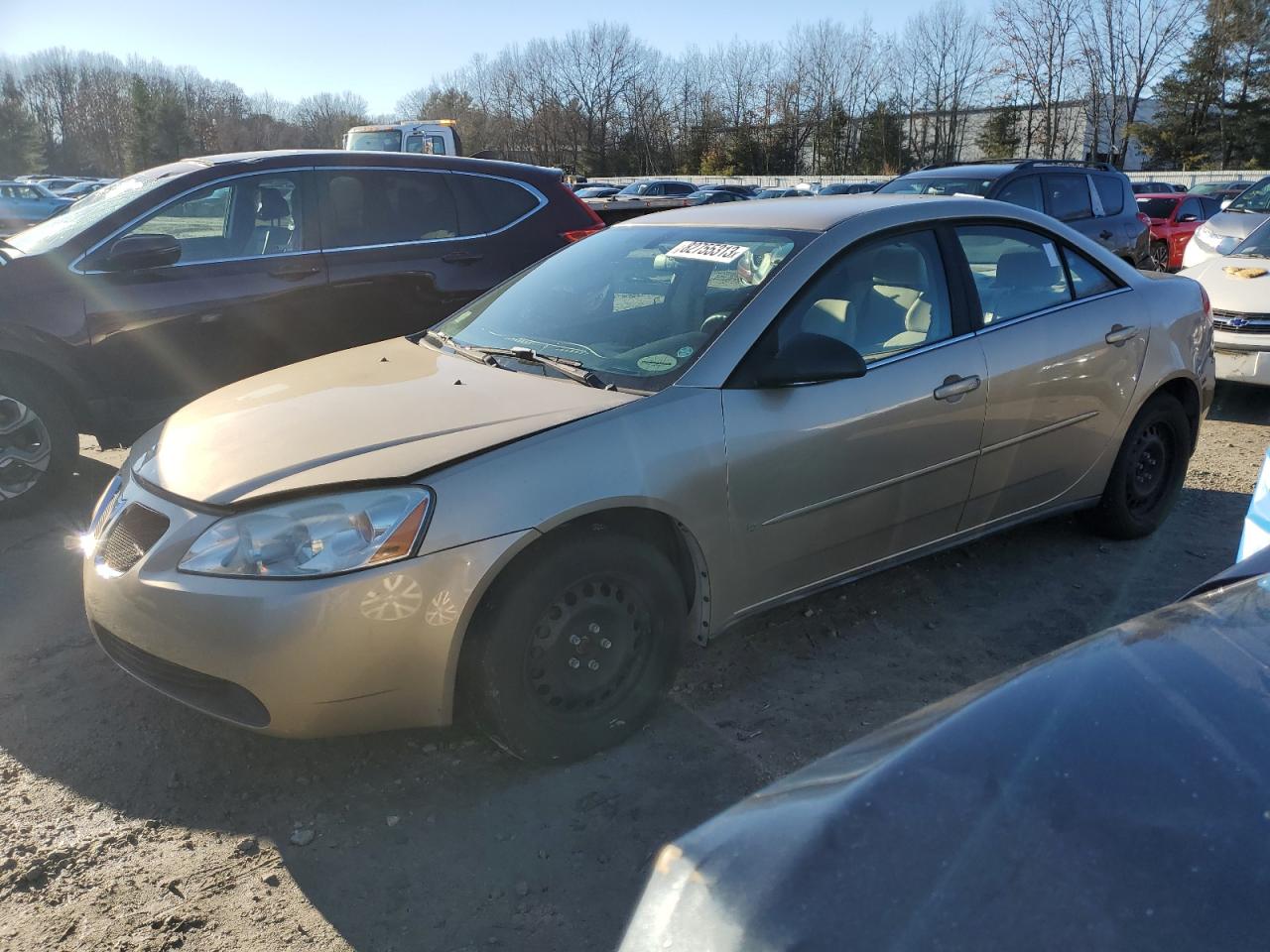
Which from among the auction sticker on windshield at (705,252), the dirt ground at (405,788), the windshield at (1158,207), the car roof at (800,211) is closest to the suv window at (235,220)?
the dirt ground at (405,788)

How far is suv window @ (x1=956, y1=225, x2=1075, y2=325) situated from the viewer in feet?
12.6

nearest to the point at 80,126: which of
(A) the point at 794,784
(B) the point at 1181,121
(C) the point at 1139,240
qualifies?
(B) the point at 1181,121

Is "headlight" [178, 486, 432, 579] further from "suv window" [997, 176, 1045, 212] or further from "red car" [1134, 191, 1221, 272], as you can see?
"red car" [1134, 191, 1221, 272]

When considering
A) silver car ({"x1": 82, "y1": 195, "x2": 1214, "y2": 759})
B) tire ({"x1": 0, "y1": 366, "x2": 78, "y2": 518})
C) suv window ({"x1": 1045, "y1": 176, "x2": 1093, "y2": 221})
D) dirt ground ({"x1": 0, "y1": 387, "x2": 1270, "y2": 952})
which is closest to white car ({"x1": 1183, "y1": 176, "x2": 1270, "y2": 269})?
suv window ({"x1": 1045, "y1": 176, "x2": 1093, "y2": 221})

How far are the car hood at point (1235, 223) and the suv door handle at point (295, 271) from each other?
8663 millimetres

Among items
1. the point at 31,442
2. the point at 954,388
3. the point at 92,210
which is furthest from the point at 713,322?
the point at 92,210

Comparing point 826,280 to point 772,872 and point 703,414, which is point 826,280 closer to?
point 703,414

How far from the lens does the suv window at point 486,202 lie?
611 centimetres

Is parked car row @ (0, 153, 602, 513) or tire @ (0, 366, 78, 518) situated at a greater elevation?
parked car row @ (0, 153, 602, 513)

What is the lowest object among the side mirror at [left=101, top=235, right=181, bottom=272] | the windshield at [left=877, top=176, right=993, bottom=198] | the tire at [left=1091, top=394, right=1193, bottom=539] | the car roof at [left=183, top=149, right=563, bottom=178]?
the tire at [left=1091, top=394, right=1193, bottom=539]

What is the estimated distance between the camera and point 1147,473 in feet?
15.3

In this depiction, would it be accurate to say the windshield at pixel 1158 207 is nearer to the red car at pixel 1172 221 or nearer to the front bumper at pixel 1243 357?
the red car at pixel 1172 221

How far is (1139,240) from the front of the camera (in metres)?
10.9

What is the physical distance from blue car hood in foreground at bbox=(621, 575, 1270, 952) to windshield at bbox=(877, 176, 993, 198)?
892cm
